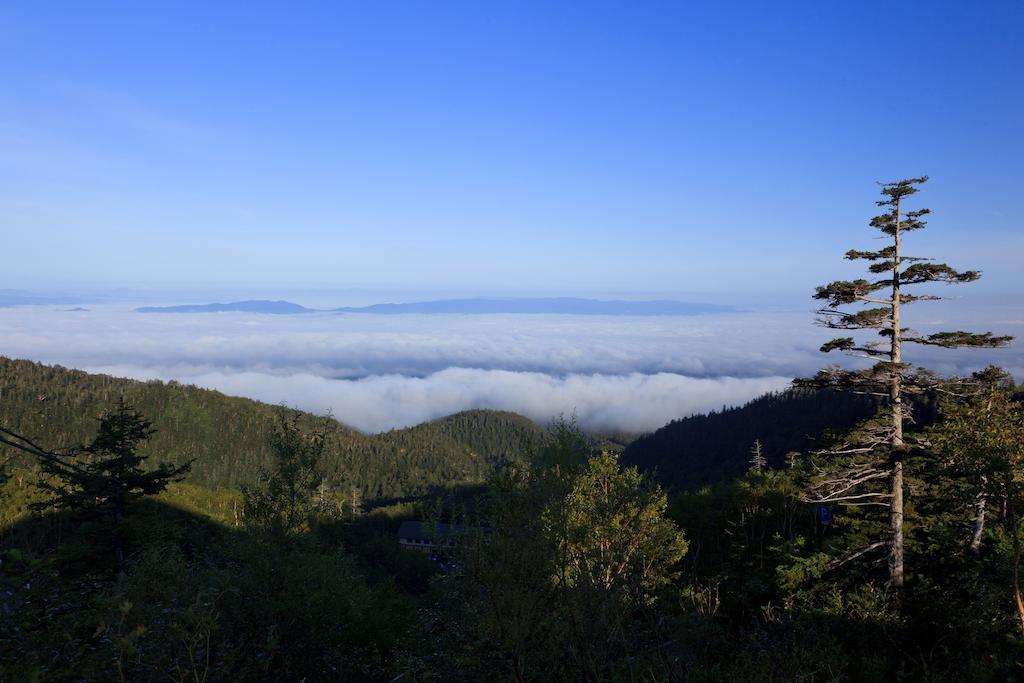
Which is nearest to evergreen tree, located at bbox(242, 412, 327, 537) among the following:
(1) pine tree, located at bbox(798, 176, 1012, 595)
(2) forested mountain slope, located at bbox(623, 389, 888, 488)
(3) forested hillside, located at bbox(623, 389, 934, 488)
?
(1) pine tree, located at bbox(798, 176, 1012, 595)

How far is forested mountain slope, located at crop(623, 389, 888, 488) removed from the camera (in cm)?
12425

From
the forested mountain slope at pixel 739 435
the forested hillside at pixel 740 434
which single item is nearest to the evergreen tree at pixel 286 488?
the forested hillside at pixel 740 434

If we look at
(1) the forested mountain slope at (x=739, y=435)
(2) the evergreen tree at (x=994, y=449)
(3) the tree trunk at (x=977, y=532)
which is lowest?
(1) the forested mountain slope at (x=739, y=435)

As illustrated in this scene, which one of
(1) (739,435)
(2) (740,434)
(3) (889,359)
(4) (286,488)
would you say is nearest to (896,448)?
(3) (889,359)

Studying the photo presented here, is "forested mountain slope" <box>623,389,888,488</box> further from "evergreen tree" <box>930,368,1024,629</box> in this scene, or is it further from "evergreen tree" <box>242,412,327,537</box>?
"evergreen tree" <box>242,412,327,537</box>

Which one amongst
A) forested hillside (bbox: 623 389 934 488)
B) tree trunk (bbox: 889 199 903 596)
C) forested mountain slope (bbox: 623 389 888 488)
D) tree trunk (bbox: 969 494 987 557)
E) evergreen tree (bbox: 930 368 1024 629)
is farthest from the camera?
forested mountain slope (bbox: 623 389 888 488)

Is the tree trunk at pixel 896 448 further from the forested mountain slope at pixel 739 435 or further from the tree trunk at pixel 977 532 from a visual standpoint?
the forested mountain slope at pixel 739 435

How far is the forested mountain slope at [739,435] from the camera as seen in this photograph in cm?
12425

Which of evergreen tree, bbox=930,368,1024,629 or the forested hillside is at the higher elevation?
evergreen tree, bbox=930,368,1024,629

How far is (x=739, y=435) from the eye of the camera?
5778 inches

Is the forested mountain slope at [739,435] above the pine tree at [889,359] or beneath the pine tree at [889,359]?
beneath

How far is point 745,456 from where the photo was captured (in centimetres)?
12800

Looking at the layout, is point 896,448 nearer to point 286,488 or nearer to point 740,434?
point 286,488

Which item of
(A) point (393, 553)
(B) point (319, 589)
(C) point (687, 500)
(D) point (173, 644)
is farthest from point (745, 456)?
(D) point (173, 644)
